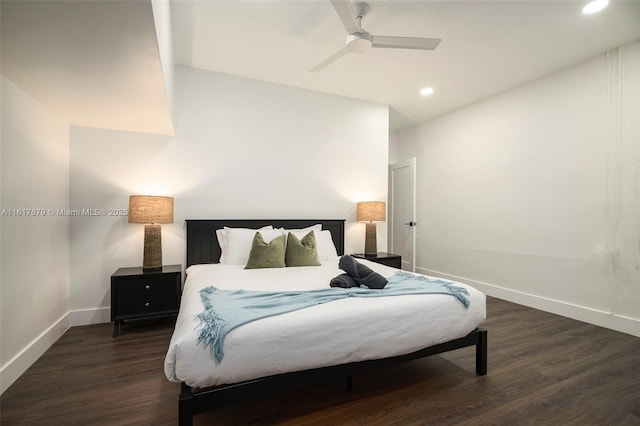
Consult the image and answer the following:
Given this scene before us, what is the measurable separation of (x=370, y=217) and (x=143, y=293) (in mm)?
2783

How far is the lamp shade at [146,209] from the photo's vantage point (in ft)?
9.29

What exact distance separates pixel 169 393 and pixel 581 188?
4.37 metres

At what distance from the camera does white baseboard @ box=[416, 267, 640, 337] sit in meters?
2.82

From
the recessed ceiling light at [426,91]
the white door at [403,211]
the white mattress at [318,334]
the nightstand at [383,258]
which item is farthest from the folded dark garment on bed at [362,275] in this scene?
the recessed ceiling light at [426,91]

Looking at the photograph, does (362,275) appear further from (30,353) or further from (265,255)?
(30,353)

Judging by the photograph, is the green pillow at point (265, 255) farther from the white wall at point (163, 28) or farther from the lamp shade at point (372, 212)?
the white wall at point (163, 28)

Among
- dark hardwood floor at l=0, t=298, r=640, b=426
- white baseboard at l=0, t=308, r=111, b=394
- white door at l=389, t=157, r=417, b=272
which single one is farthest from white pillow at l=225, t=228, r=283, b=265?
white door at l=389, t=157, r=417, b=272

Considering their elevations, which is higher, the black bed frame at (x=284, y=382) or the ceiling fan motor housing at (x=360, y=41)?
the ceiling fan motor housing at (x=360, y=41)

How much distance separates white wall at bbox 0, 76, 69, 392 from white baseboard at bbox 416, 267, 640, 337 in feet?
16.5

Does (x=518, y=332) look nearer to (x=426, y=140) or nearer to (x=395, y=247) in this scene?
(x=395, y=247)

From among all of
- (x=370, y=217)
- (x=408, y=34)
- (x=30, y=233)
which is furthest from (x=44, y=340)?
(x=408, y=34)

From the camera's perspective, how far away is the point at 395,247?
555 centimetres

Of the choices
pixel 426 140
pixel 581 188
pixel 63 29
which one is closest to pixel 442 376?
pixel 581 188

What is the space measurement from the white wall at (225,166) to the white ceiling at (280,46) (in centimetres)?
24
